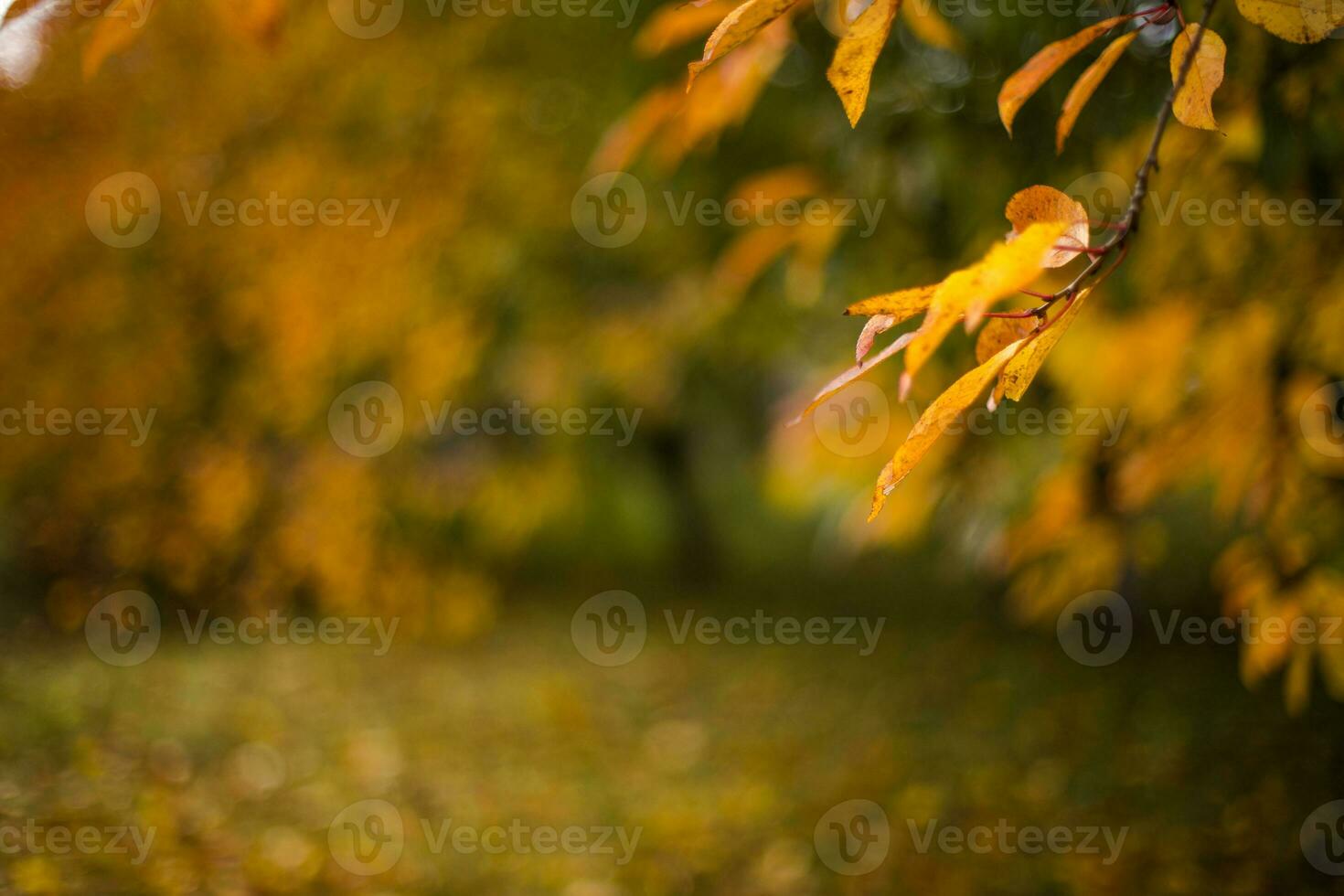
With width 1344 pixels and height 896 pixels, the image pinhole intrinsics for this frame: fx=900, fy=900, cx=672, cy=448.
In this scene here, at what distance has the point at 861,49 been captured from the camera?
70 cm

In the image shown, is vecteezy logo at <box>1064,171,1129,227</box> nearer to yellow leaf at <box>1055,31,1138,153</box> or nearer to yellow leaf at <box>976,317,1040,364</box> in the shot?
yellow leaf at <box>1055,31,1138,153</box>

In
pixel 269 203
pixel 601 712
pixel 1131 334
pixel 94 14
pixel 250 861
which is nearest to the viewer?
pixel 94 14

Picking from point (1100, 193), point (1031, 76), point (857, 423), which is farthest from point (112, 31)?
point (857, 423)

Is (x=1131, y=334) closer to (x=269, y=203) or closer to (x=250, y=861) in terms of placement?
(x=250, y=861)

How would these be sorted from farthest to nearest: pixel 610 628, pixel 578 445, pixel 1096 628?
pixel 610 628 → pixel 1096 628 → pixel 578 445

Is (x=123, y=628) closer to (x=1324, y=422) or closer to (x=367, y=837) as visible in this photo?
(x=367, y=837)

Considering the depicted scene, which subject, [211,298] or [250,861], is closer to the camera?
[250,861]

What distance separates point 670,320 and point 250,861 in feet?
7.62

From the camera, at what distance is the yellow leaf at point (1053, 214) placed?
65cm

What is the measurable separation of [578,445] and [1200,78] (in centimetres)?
517

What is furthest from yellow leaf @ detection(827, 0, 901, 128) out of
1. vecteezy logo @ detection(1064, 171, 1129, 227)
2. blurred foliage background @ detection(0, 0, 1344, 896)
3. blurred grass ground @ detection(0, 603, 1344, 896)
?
blurred grass ground @ detection(0, 603, 1344, 896)

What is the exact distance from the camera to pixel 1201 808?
2900mm

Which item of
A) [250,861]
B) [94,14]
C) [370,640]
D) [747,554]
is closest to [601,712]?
[370,640]

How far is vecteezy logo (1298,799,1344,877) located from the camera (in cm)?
235
